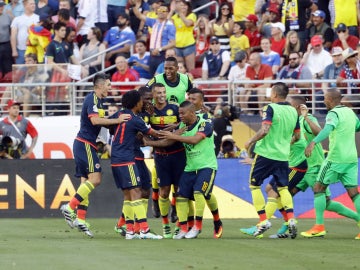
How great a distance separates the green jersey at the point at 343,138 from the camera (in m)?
16.8

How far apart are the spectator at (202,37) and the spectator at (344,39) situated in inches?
138

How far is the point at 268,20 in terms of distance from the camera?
2819 centimetres

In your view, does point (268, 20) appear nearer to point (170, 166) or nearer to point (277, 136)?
point (277, 136)

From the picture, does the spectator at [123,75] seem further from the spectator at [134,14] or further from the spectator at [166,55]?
the spectator at [134,14]

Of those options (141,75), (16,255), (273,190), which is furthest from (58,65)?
(16,255)

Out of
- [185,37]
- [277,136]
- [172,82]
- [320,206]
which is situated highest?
[172,82]

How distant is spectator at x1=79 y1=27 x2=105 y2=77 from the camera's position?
28.3 m

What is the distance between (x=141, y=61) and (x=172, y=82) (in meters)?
10.4

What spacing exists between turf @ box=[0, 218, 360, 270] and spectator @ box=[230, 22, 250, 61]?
10.0m

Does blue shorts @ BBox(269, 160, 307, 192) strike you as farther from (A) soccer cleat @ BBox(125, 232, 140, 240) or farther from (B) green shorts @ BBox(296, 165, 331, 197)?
(A) soccer cleat @ BBox(125, 232, 140, 240)

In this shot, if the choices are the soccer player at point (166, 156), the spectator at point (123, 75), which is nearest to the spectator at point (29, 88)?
the spectator at point (123, 75)

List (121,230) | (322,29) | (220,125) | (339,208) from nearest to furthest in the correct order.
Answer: (121,230)
(339,208)
(220,125)
(322,29)

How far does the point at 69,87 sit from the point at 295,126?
1023 cm

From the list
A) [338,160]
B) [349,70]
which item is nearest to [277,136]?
[338,160]
